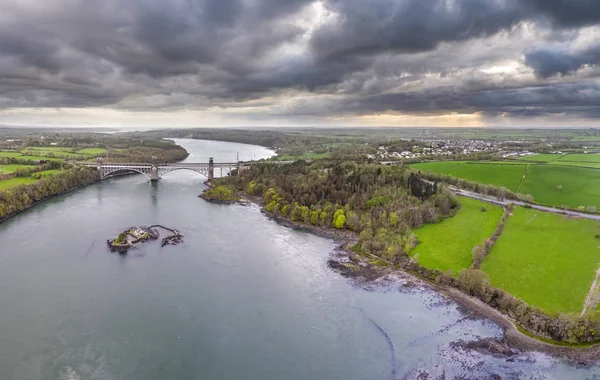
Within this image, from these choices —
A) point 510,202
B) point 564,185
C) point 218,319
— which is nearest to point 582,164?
point 564,185

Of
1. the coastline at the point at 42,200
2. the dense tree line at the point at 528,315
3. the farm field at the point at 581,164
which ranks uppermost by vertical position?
the farm field at the point at 581,164

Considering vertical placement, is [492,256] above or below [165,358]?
above

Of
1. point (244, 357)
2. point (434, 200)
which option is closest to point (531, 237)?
point (434, 200)

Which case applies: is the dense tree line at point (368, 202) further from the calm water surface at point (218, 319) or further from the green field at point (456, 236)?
the calm water surface at point (218, 319)

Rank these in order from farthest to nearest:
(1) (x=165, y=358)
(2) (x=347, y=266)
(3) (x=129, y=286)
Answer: (2) (x=347, y=266) < (3) (x=129, y=286) < (1) (x=165, y=358)

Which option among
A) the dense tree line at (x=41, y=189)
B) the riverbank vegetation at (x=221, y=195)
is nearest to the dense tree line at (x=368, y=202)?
the riverbank vegetation at (x=221, y=195)

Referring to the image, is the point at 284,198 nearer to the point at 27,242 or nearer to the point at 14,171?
the point at 27,242
